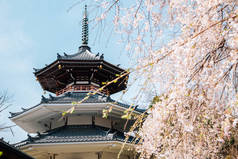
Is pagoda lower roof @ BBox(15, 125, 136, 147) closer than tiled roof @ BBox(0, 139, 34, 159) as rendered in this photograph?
No

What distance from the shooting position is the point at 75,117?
29.5 feet

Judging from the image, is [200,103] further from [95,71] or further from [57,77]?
[57,77]

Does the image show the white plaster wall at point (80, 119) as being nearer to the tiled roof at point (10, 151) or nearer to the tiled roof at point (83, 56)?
the tiled roof at point (83, 56)

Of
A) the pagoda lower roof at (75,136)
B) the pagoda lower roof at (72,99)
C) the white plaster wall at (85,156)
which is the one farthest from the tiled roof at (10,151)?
the white plaster wall at (85,156)

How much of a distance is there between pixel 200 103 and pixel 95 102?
16.9ft

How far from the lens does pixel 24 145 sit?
7230 mm

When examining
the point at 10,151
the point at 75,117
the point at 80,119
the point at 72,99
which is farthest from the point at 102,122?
the point at 10,151

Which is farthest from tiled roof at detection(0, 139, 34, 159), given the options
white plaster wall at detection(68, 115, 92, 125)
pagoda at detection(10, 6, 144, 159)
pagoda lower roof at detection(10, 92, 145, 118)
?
white plaster wall at detection(68, 115, 92, 125)

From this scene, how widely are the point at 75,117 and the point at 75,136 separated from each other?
1.20 meters

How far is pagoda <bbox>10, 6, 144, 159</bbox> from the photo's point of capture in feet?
24.5

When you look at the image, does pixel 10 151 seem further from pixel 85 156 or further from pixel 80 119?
pixel 80 119

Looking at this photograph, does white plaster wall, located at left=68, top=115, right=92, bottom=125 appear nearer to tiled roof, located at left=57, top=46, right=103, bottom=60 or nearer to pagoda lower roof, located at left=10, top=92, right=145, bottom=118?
pagoda lower roof, located at left=10, top=92, right=145, bottom=118

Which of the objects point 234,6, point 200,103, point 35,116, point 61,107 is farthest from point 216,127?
point 35,116

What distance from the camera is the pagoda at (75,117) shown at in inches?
294
